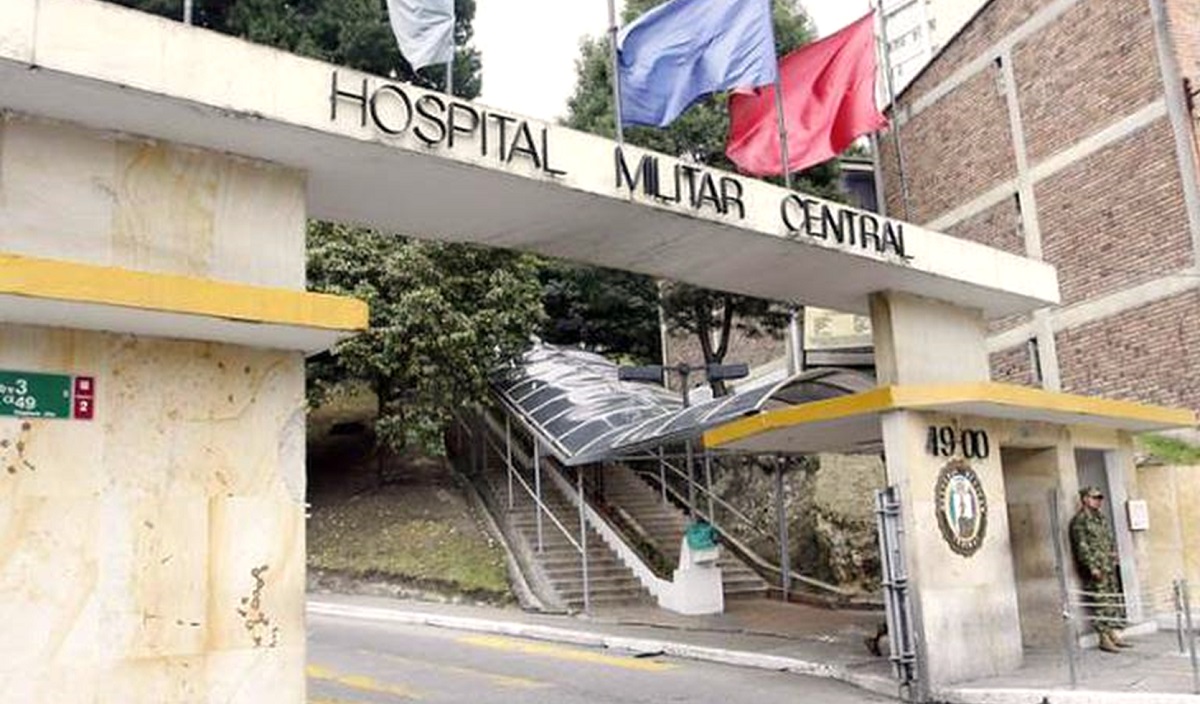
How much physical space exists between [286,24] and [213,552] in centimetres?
2248

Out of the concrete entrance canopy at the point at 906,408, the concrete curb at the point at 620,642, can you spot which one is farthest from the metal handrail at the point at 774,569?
the concrete curb at the point at 620,642

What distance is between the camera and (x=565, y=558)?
61.6 feet

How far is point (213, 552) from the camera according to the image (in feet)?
21.1

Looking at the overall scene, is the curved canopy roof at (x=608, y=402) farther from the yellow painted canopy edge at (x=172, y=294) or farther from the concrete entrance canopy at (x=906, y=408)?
the yellow painted canopy edge at (x=172, y=294)

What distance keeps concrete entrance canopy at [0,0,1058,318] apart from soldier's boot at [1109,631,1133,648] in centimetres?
435

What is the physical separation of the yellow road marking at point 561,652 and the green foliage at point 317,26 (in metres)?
15.4

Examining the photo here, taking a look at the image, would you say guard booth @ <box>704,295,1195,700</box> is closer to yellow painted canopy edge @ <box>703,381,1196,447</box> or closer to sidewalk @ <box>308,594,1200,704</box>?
yellow painted canopy edge @ <box>703,381,1196,447</box>

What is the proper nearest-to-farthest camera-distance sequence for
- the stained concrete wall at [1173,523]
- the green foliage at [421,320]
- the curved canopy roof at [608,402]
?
the curved canopy roof at [608,402], the stained concrete wall at [1173,523], the green foliage at [421,320]

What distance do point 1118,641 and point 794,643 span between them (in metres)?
3.76

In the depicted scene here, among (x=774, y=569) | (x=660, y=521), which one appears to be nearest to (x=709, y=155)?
(x=660, y=521)

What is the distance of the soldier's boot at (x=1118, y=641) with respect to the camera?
1235cm

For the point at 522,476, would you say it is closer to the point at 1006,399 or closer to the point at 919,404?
the point at 919,404

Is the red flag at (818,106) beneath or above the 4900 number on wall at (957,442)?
above

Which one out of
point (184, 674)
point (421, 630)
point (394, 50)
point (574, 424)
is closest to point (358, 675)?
point (421, 630)
